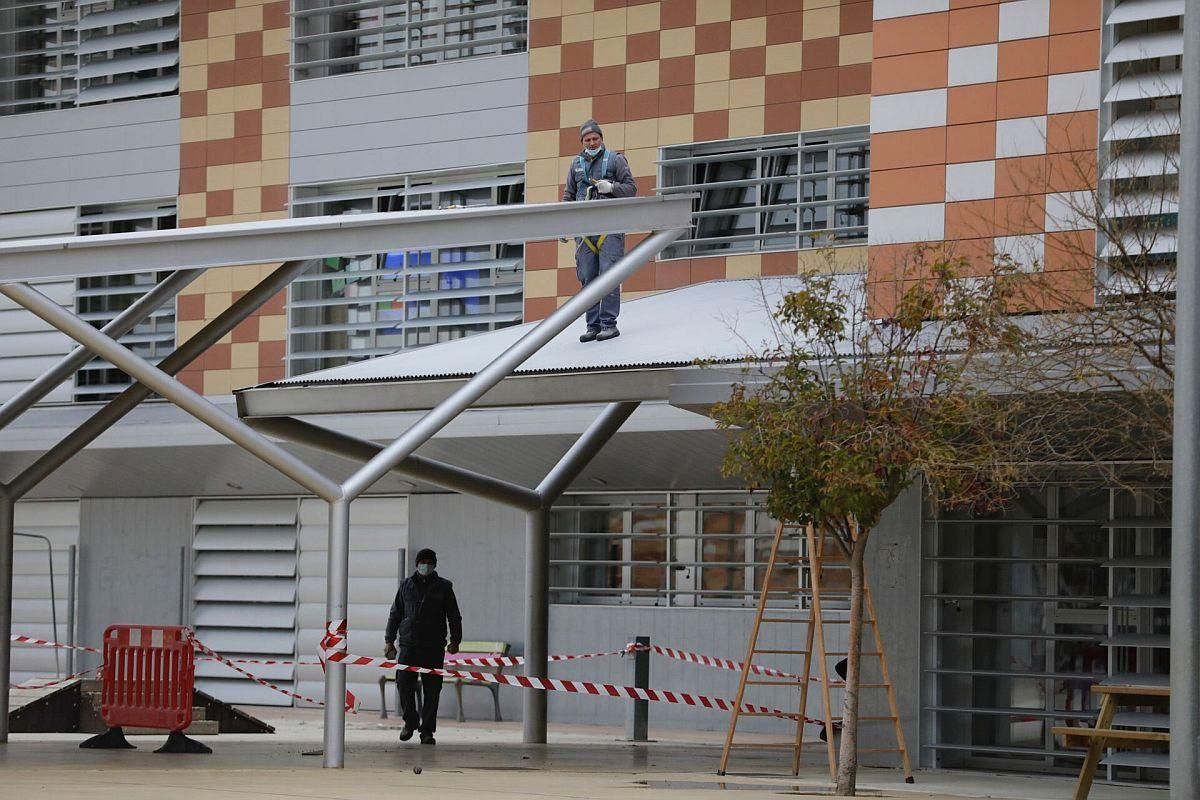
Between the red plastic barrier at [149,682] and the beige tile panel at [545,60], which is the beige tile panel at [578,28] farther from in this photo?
the red plastic barrier at [149,682]

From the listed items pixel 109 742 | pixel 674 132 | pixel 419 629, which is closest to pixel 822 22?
pixel 674 132

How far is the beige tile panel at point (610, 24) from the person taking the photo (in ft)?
72.6

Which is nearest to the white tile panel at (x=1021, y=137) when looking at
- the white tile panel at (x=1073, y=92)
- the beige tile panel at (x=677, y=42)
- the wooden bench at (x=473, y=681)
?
the white tile panel at (x=1073, y=92)

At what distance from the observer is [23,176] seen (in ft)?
84.1

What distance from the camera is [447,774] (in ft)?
43.5

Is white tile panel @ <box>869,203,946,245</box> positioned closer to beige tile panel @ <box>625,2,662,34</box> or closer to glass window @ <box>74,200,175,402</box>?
beige tile panel @ <box>625,2,662,34</box>

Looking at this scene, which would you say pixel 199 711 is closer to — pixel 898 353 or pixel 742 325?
pixel 742 325

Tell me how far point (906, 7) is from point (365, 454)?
5.91 m

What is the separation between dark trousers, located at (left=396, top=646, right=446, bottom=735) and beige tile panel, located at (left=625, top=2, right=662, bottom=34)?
798 centimetres

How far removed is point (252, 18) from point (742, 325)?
37.7 ft

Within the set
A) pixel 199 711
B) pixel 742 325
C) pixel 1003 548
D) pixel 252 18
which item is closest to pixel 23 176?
pixel 252 18

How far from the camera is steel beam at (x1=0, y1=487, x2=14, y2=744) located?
16000 millimetres

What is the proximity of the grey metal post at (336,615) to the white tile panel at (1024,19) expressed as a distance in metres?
6.67

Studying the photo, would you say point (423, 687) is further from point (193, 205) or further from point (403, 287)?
point (193, 205)
